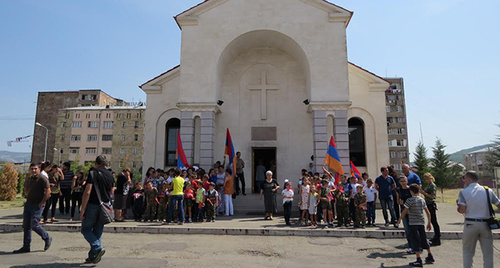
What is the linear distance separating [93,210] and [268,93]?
43.8 feet

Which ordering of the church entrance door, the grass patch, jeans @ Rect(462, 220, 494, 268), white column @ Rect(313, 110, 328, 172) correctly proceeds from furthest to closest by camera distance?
the grass patch → the church entrance door → white column @ Rect(313, 110, 328, 172) → jeans @ Rect(462, 220, 494, 268)

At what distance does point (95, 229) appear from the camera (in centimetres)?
581

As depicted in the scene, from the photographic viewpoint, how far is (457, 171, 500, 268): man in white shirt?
4.90 meters

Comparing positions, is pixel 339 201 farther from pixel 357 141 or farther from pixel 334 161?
pixel 357 141

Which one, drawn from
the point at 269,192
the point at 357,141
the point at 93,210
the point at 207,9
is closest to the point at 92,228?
the point at 93,210

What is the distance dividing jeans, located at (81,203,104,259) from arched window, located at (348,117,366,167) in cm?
1479

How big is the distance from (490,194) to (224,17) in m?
14.5

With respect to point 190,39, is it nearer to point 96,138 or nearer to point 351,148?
point 351,148

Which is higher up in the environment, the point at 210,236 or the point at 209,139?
the point at 209,139

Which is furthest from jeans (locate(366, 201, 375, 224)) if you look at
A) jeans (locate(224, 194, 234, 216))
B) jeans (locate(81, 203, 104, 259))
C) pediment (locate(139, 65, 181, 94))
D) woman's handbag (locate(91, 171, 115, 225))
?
pediment (locate(139, 65, 181, 94))

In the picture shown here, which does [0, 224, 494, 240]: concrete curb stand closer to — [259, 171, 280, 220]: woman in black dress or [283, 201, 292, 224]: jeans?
[283, 201, 292, 224]: jeans

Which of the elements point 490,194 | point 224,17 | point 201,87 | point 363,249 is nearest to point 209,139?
point 201,87

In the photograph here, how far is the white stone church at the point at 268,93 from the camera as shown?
50.9ft

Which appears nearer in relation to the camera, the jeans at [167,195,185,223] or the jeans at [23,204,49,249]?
the jeans at [23,204,49,249]
